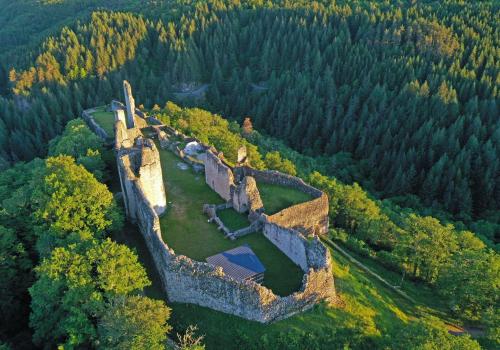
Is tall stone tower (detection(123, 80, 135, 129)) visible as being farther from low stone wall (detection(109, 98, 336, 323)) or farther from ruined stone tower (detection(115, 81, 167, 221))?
low stone wall (detection(109, 98, 336, 323))

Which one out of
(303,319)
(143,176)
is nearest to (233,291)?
(303,319)

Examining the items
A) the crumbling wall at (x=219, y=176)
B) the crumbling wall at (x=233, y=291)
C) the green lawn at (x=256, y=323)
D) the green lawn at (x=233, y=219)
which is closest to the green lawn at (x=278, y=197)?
the green lawn at (x=233, y=219)

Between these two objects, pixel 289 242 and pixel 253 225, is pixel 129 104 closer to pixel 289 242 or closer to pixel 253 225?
pixel 253 225

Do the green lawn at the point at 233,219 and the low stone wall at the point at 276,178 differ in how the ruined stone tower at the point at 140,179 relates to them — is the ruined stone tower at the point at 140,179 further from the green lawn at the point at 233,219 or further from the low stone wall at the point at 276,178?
the low stone wall at the point at 276,178

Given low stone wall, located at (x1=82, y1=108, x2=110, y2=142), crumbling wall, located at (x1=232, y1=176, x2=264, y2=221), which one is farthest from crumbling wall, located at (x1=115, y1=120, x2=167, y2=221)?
low stone wall, located at (x1=82, y1=108, x2=110, y2=142)

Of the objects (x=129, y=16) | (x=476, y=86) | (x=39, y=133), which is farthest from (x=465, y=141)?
(x=129, y=16)

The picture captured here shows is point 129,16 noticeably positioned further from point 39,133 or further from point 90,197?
point 90,197
